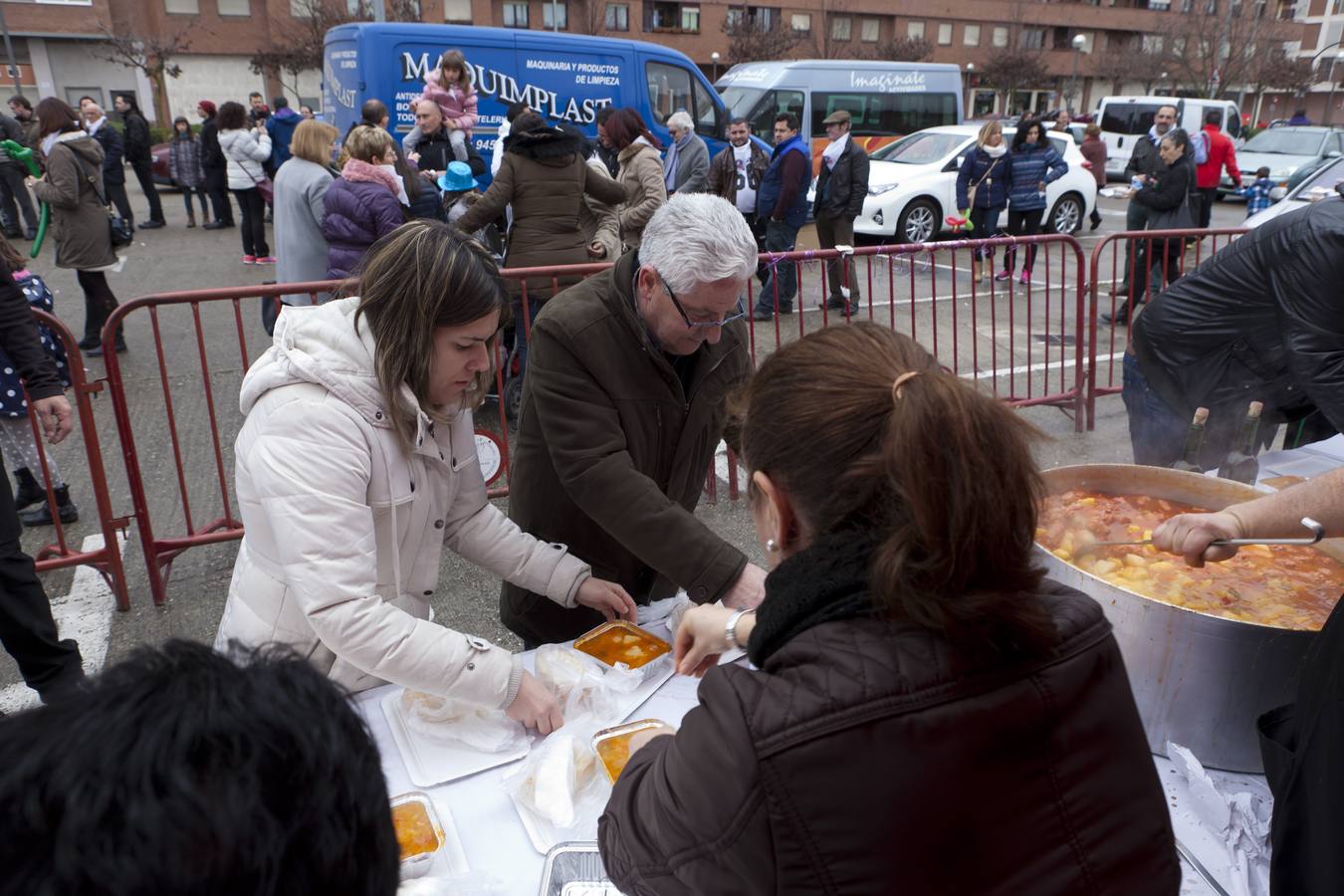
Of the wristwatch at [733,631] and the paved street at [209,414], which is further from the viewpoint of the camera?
the paved street at [209,414]

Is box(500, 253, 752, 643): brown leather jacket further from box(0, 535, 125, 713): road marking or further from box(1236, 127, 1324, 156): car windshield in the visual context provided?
box(1236, 127, 1324, 156): car windshield

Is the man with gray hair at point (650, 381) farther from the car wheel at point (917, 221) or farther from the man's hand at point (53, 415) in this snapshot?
the car wheel at point (917, 221)

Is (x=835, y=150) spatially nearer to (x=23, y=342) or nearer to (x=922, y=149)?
(x=922, y=149)

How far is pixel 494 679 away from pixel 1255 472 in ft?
8.92

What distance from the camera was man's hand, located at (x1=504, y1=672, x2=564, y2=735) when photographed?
1.75 m

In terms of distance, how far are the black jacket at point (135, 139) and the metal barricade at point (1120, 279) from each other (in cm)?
1375

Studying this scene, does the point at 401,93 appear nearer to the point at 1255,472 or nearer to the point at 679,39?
the point at 1255,472

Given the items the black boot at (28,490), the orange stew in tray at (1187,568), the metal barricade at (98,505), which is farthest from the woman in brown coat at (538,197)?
the orange stew in tray at (1187,568)

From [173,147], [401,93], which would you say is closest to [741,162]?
[401,93]

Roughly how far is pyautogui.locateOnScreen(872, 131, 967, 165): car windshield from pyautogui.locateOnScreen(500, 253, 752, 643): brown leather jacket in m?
12.6

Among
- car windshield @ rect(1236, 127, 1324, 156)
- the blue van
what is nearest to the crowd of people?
the blue van

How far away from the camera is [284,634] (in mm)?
1817

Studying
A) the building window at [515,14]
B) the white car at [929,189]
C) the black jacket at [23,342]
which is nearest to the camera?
the black jacket at [23,342]

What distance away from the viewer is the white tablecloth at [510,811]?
4.85 ft
